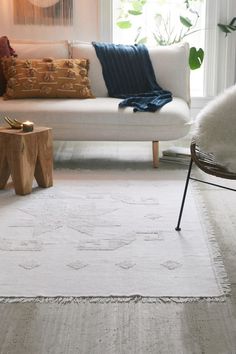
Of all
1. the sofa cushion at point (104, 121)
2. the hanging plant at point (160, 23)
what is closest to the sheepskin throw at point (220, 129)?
the sofa cushion at point (104, 121)

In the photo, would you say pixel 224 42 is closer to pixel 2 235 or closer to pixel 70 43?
pixel 70 43

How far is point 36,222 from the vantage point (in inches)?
111

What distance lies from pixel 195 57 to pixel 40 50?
137 centimetres

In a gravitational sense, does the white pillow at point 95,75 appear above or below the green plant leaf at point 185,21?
below

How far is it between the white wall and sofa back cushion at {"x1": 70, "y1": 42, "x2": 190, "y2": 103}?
2.20ft

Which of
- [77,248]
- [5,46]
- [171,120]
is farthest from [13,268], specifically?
[5,46]

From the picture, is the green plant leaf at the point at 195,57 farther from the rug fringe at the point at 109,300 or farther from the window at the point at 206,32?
the rug fringe at the point at 109,300

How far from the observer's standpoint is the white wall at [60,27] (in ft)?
16.4

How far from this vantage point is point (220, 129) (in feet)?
8.20

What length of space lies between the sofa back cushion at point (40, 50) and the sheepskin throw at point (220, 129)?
216cm

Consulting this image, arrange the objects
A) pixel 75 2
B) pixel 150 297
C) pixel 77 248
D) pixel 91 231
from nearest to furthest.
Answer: pixel 150 297, pixel 77 248, pixel 91 231, pixel 75 2

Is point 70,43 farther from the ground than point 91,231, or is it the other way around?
point 70,43

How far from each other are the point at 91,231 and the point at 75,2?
2.91 metres

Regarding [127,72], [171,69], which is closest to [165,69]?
[171,69]
